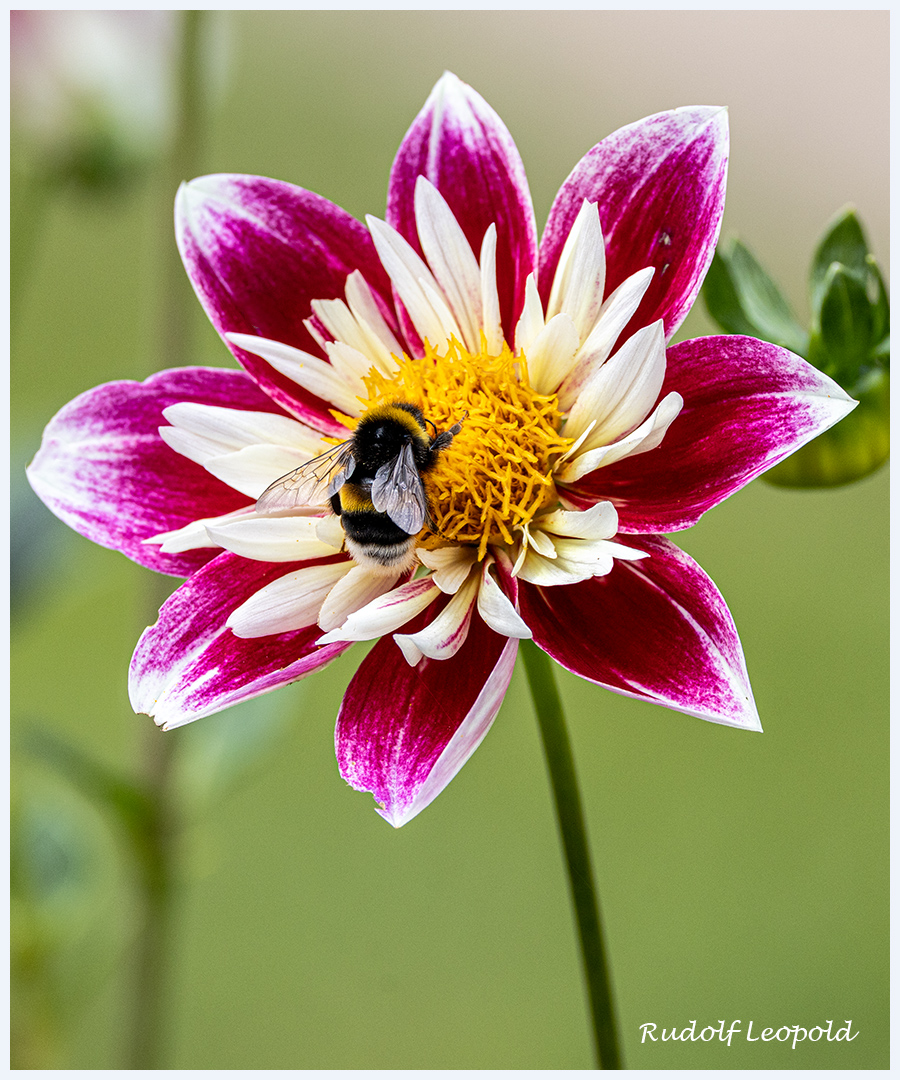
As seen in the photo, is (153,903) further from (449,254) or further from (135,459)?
(449,254)

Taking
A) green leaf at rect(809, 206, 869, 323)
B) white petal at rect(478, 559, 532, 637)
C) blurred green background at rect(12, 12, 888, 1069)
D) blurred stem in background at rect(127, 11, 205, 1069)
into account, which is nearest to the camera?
white petal at rect(478, 559, 532, 637)

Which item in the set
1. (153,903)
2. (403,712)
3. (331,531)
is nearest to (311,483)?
(331,531)

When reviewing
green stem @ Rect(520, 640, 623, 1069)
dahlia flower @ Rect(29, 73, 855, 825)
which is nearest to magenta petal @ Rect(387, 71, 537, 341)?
dahlia flower @ Rect(29, 73, 855, 825)

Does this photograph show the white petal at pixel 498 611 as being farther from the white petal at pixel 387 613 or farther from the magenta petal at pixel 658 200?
the magenta petal at pixel 658 200

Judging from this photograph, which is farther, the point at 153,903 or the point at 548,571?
the point at 153,903

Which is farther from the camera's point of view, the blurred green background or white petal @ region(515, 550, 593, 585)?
the blurred green background

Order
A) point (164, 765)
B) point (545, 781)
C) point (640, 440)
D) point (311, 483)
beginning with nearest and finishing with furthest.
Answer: point (640, 440)
point (311, 483)
point (164, 765)
point (545, 781)

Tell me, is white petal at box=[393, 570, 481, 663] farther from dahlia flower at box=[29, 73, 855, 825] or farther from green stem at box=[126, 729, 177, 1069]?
green stem at box=[126, 729, 177, 1069]
